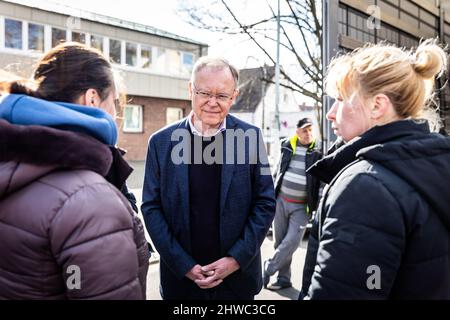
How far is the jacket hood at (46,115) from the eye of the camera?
114cm

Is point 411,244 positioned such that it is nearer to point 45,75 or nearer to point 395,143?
point 395,143

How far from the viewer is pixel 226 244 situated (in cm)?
204

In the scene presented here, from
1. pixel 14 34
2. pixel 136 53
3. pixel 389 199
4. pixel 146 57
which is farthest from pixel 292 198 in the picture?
pixel 146 57

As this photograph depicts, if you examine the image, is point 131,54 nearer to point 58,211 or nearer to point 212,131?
A: point 212,131

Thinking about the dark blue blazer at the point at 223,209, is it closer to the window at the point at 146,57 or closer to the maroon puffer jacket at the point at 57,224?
the maroon puffer jacket at the point at 57,224

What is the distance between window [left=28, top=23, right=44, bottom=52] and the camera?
15.4 meters

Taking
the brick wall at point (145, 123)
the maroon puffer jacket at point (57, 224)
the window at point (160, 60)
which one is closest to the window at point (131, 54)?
the window at point (160, 60)

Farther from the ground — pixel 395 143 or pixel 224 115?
pixel 224 115

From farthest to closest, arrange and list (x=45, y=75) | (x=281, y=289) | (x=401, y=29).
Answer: (x=401, y=29) → (x=281, y=289) → (x=45, y=75)

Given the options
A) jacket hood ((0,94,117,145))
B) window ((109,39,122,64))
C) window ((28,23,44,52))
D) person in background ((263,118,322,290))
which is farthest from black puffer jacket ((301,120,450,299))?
window ((109,39,122,64))

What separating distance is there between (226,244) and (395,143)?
1.09 m
